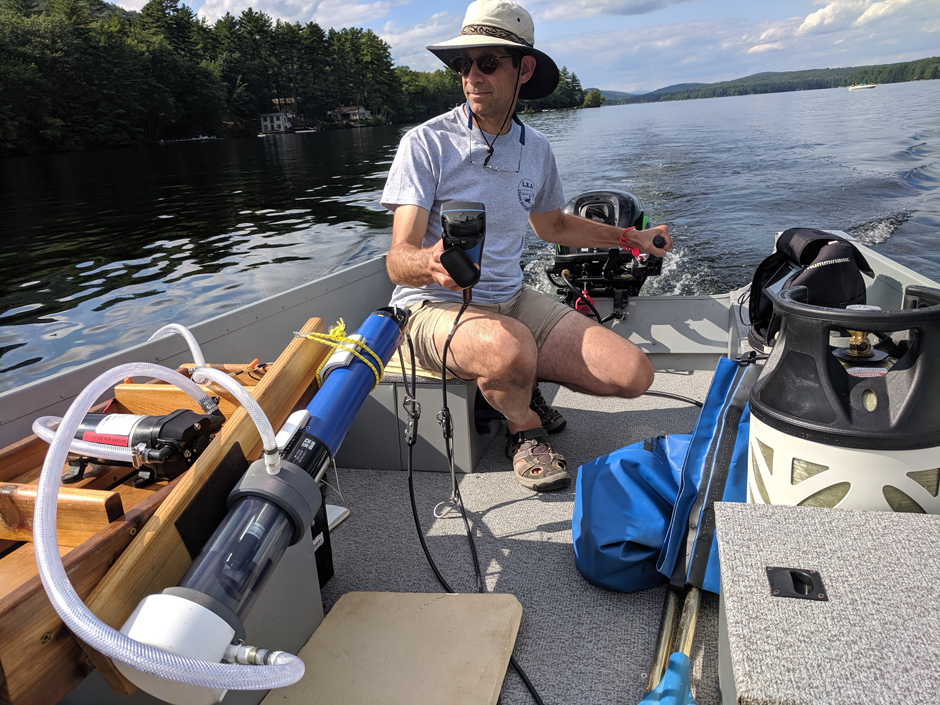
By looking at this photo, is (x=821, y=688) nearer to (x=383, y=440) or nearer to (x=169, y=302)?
(x=383, y=440)

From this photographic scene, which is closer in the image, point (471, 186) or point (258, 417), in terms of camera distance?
point (258, 417)

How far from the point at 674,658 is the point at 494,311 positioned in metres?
1.16

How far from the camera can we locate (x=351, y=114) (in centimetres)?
5847

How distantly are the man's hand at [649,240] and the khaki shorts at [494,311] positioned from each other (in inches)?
15.5

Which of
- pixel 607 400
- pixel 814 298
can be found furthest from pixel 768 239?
pixel 814 298

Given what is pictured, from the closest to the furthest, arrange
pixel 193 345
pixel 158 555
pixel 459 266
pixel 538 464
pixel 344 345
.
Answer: pixel 158 555
pixel 193 345
pixel 344 345
pixel 459 266
pixel 538 464

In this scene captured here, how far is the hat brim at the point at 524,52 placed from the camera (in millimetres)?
1788

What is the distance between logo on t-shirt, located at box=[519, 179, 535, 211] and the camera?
2059 mm

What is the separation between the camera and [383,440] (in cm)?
200

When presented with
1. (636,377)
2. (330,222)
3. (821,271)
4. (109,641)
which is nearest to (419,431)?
(636,377)

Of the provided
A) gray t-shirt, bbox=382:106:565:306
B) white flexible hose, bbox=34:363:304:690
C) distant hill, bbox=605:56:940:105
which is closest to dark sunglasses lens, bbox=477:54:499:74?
gray t-shirt, bbox=382:106:565:306

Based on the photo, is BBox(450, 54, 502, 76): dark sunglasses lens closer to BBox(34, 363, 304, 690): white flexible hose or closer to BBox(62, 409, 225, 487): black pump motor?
BBox(62, 409, 225, 487): black pump motor

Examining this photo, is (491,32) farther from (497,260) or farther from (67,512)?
(67,512)

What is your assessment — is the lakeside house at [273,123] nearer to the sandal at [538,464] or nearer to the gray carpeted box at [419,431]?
the gray carpeted box at [419,431]
